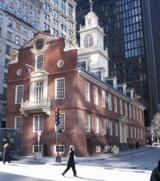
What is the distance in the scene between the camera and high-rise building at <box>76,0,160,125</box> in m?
113

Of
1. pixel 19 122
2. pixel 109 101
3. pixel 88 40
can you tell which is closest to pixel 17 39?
pixel 88 40

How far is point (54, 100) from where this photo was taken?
33969 mm

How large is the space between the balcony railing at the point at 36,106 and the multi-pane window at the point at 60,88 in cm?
136

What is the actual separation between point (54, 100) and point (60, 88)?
1.52 meters

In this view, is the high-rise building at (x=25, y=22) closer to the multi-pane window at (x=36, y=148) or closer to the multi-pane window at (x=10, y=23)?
the multi-pane window at (x=10, y=23)

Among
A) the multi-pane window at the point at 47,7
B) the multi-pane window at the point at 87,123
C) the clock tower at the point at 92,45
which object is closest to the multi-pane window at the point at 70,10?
the multi-pane window at the point at 47,7

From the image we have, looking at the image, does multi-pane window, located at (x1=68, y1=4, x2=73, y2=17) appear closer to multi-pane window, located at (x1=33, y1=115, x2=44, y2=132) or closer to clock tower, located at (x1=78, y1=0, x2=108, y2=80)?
clock tower, located at (x1=78, y1=0, x2=108, y2=80)

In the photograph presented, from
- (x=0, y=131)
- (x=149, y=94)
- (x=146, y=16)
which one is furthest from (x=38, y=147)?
(x=146, y=16)

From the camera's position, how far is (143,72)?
377ft

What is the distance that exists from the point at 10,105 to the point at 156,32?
97770 mm

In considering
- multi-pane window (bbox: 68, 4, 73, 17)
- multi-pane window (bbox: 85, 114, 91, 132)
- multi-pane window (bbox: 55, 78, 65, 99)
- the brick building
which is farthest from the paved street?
multi-pane window (bbox: 68, 4, 73, 17)

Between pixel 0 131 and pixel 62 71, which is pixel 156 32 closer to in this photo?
pixel 62 71

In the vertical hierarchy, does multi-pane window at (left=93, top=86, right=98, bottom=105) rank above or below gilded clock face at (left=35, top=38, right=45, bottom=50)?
below

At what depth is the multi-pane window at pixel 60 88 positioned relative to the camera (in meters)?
33.8
